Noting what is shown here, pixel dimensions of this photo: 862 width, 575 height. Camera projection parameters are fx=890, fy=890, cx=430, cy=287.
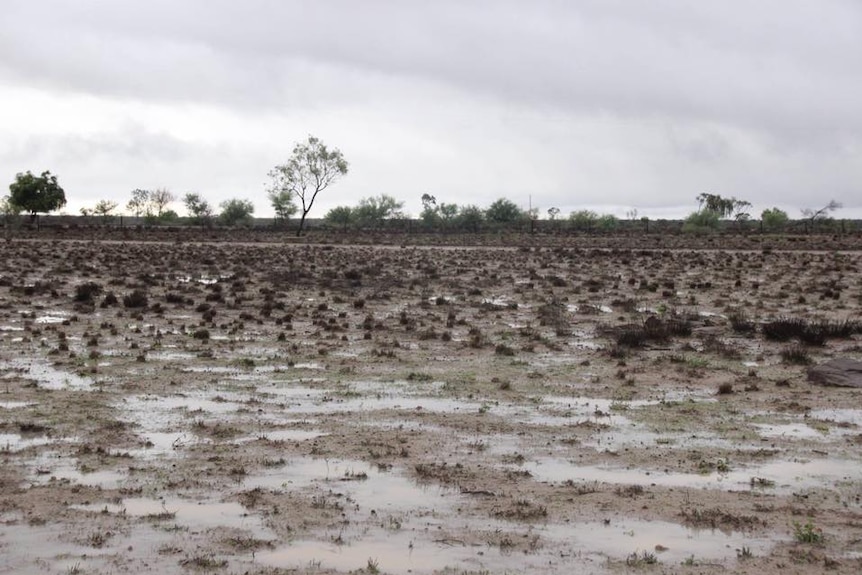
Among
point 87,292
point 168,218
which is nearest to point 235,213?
point 168,218

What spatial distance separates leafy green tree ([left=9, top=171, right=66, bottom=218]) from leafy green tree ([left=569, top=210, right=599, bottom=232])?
63187 mm

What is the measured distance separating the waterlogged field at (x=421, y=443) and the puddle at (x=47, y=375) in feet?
0.26

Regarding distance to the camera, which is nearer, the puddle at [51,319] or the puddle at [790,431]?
the puddle at [790,431]

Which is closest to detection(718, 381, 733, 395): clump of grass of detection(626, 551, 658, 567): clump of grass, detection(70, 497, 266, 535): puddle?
detection(626, 551, 658, 567): clump of grass

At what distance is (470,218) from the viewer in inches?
4958

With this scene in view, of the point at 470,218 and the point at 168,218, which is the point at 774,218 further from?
the point at 168,218

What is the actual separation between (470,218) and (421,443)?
116419mm

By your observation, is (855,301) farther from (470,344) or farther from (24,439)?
(24,439)

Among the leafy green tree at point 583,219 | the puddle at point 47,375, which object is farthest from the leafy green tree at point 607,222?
the puddle at point 47,375

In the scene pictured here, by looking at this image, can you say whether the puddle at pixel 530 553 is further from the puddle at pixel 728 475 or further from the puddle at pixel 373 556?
the puddle at pixel 728 475

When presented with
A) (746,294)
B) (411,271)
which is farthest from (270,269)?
(746,294)

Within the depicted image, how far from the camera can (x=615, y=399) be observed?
1291 centimetres

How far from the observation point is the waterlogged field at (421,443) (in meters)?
7.07

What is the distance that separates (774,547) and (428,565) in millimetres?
2759
